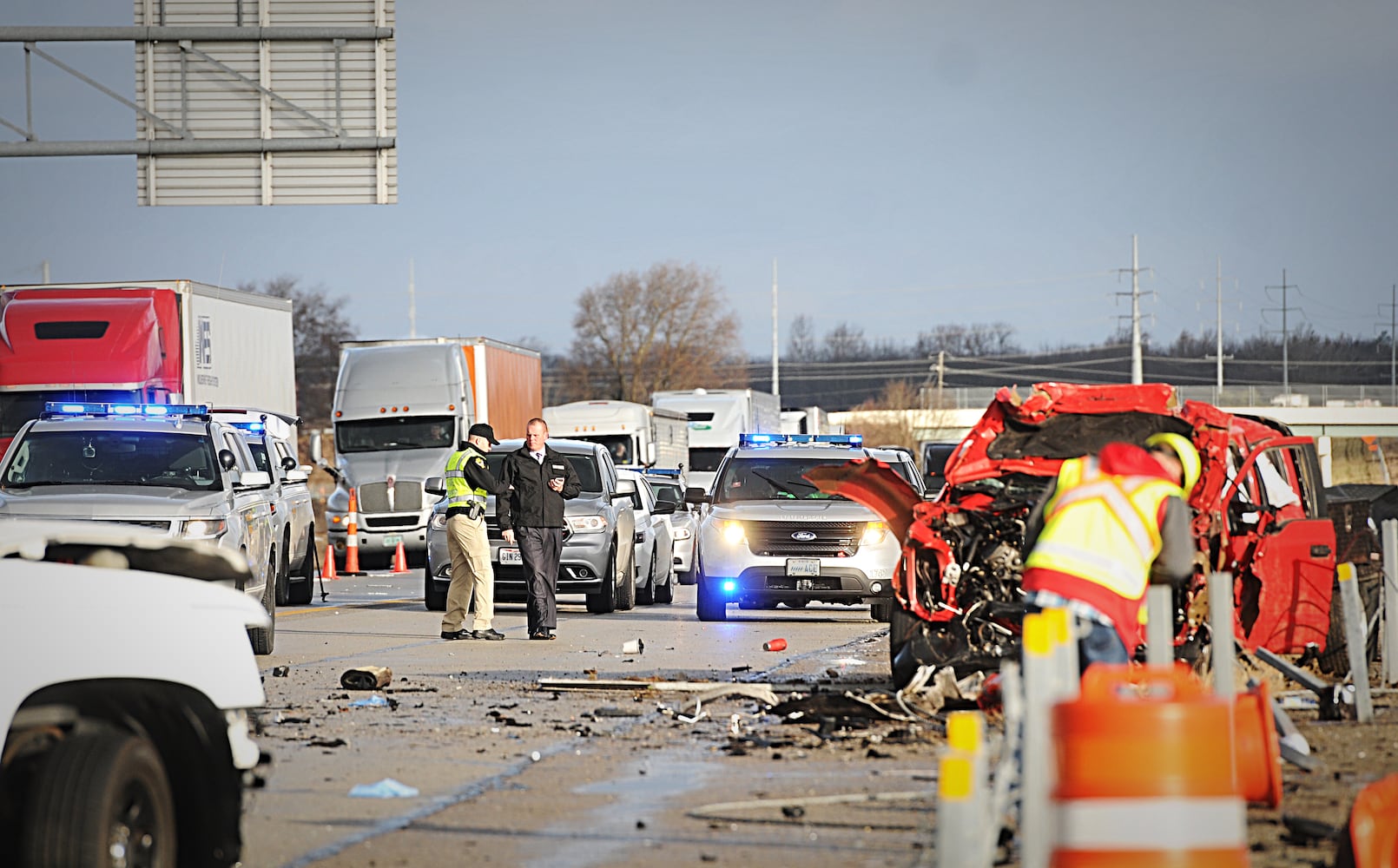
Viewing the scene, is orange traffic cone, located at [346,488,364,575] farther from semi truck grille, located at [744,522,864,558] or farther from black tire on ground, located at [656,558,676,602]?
semi truck grille, located at [744,522,864,558]

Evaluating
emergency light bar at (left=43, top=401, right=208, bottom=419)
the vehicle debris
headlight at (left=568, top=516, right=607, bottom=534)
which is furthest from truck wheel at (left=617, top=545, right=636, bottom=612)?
the vehicle debris

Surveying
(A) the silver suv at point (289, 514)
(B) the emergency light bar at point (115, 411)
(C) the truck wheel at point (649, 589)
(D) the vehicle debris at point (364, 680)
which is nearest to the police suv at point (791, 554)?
(C) the truck wheel at point (649, 589)

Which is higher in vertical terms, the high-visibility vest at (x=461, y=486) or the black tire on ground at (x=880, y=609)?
the high-visibility vest at (x=461, y=486)

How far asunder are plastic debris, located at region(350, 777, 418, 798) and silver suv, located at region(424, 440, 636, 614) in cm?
1073

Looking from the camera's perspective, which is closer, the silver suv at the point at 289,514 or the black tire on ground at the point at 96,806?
the black tire on ground at the point at 96,806

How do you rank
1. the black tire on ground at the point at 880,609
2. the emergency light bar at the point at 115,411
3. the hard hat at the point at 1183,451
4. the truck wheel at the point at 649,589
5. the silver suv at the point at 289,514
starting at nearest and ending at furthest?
the hard hat at the point at 1183,451
the emergency light bar at the point at 115,411
the silver suv at the point at 289,514
the black tire on ground at the point at 880,609
the truck wheel at the point at 649,589

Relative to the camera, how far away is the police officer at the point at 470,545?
16734 millimetres

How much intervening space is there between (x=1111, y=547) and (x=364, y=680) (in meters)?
6.22

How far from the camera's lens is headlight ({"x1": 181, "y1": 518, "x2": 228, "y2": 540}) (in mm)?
14117

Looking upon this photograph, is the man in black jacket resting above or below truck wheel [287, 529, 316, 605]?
above

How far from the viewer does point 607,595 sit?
20.8 m

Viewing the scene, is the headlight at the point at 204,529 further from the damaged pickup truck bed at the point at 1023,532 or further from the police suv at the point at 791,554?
the police suv at the point at 791,554

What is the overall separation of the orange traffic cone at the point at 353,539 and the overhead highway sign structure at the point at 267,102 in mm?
12034

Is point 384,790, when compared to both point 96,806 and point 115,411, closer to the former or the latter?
point 96,806
